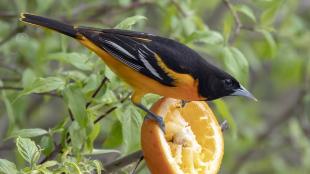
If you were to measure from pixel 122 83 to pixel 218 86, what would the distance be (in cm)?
40

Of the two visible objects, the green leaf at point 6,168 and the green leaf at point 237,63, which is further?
the green leaf at point 237,63

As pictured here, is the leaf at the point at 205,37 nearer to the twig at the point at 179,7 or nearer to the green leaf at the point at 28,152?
the twig at the point at 179,7

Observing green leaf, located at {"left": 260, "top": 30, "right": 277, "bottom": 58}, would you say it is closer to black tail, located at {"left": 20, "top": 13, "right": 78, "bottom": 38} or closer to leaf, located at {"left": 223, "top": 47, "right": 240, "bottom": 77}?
leaf, located at {"left": 223, "top": 47, "right": 240, "bottom": 77}

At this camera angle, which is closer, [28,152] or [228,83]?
[28,152]

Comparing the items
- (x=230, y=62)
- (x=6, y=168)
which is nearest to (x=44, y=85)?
(x=6, y=168)

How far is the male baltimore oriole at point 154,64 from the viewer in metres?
3.13

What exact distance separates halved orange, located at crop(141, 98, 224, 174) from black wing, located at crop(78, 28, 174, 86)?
14 cm

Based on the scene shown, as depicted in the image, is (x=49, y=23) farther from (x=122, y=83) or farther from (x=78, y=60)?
(x=122, y=83)

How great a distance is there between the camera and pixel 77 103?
9.40ft

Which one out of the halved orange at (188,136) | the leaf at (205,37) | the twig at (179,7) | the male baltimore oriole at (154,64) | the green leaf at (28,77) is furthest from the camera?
the twig at (179,7)

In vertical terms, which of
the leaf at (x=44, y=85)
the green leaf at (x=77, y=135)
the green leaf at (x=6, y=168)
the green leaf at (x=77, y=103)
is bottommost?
the green leaf at (x=77, y=135)

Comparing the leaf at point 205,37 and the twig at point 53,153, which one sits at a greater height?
the leaf at point 205,37

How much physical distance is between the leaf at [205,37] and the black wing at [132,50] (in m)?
0.26

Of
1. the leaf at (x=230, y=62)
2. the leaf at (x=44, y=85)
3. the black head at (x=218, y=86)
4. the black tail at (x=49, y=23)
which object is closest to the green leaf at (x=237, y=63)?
the leaf at (x=230, y=62)
